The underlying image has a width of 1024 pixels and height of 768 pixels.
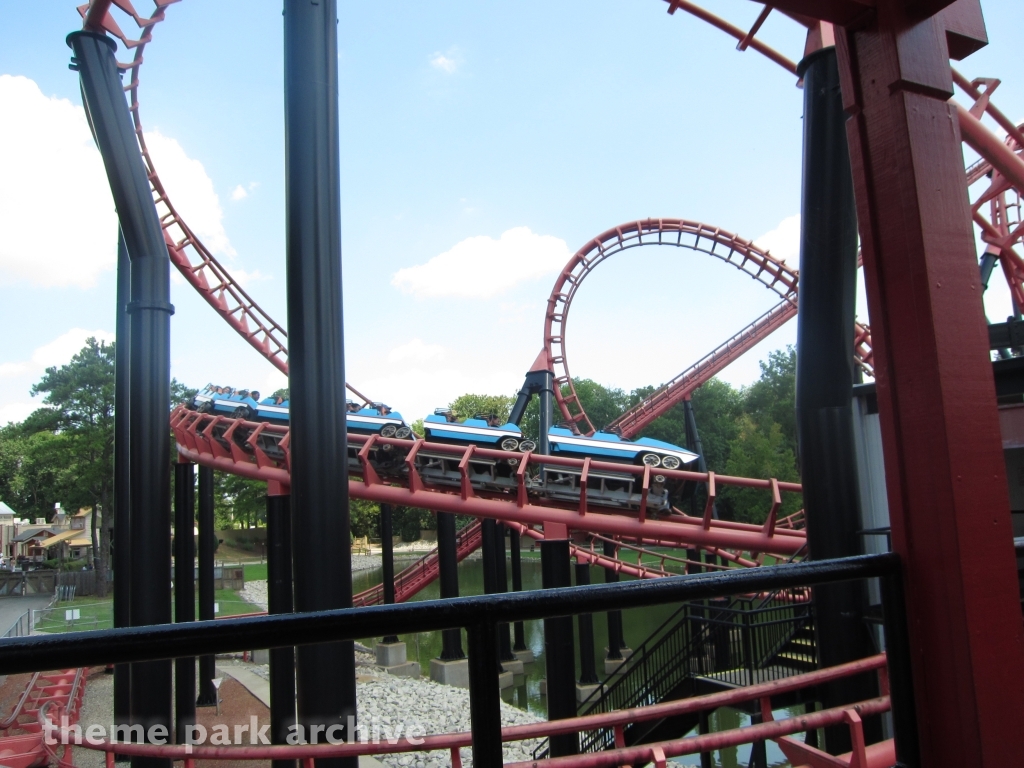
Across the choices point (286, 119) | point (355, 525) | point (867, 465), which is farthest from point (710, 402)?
point (286, 119)

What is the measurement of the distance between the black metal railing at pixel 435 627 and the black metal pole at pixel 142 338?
416cm

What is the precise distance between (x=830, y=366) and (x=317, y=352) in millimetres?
2351

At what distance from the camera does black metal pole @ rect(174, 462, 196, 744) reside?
27.1 feet

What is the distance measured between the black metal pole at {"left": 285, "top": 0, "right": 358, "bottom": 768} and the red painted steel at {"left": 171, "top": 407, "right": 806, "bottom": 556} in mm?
5548

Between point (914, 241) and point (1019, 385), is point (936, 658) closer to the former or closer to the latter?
point (914, 241)

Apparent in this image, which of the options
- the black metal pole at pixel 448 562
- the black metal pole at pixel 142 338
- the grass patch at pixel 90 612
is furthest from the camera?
the grass patch at pixel 90 612

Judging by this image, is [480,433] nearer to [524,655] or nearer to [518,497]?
[518,497]

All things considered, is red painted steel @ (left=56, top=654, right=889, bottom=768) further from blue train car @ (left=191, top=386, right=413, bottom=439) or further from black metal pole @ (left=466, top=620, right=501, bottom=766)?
blue train car @ (left=191, top=386, right=413, bottom=439)

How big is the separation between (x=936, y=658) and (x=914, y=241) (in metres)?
0.74

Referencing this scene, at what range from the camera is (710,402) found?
4862 cm

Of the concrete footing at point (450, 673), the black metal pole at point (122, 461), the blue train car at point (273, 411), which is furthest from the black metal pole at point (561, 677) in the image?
the concrete footing at point (450, 673)

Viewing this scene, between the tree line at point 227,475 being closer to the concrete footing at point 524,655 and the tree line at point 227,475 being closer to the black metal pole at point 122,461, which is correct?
the concrete footing at point 524,655

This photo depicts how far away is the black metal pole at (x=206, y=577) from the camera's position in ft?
35.5

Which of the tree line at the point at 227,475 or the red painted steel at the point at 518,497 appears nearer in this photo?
the red painted steel at the point at 518,497
